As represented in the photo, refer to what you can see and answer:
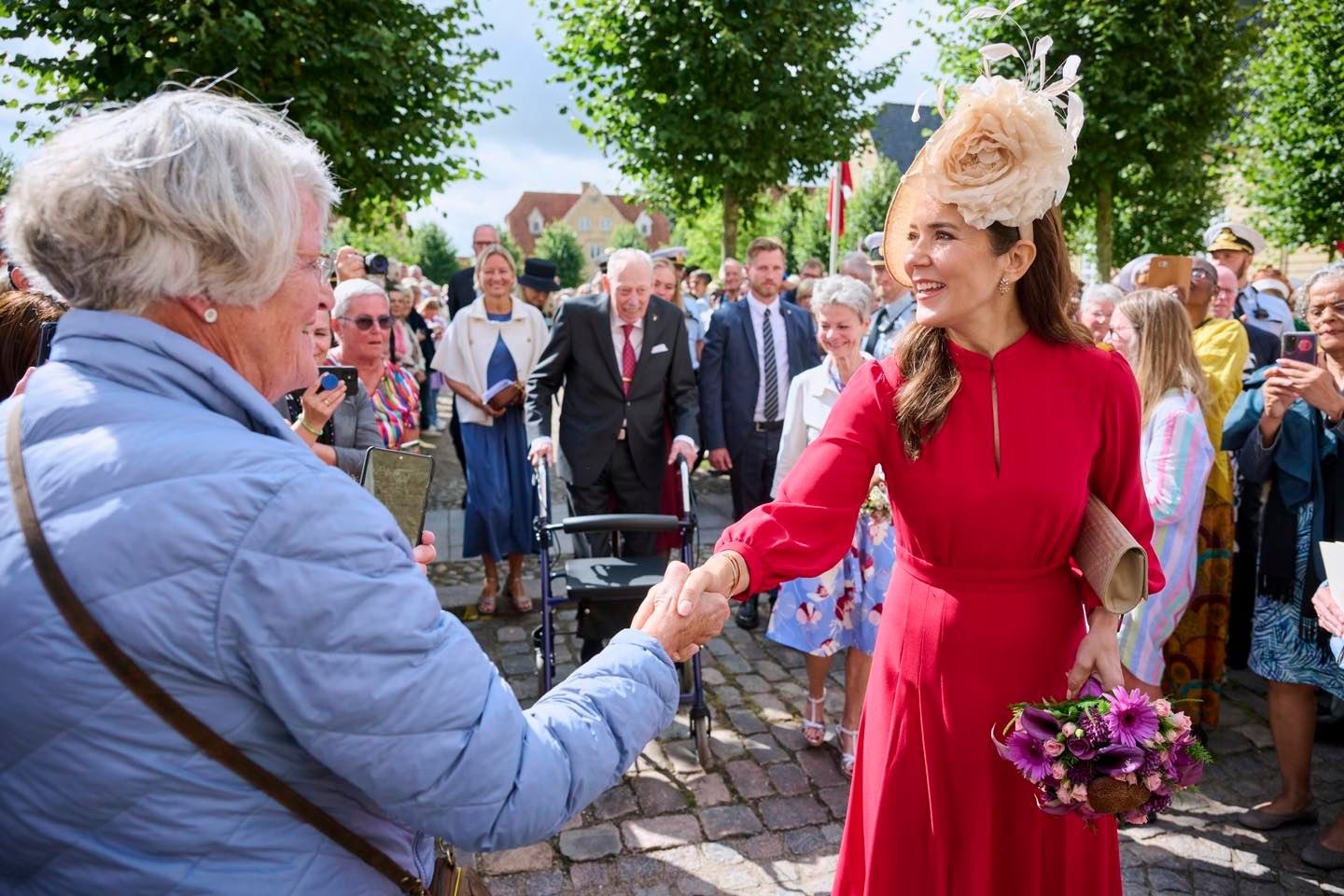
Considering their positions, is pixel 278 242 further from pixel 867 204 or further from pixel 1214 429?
pixel 867 204

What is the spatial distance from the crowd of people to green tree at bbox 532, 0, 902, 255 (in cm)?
694

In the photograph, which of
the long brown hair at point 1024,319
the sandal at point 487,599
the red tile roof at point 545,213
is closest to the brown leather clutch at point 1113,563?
the long brown hair at point 1024,319

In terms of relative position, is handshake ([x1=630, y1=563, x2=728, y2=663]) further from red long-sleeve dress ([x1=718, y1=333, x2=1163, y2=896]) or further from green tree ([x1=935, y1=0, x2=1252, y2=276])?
green tree ([x1=935, y1=0, x2=1252, y2=276])

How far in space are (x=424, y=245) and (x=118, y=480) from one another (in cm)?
6793

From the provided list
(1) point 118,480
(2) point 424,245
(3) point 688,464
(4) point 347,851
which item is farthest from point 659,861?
(2) point 424,245

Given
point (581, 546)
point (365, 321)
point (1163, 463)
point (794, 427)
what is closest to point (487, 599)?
point (581, 546)

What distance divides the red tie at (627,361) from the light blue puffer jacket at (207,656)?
4.26m

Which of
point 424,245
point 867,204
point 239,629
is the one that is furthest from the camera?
point 424,245

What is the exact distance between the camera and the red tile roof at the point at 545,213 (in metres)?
86.7

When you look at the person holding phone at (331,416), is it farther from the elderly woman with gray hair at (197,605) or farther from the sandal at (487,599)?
the elderly woman with gray hair at (197,605)

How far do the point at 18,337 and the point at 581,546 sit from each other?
3.04 meters

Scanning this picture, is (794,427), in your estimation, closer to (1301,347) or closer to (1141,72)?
(1301,347)

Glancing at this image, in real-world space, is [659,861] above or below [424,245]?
below

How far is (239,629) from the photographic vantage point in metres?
1.08
